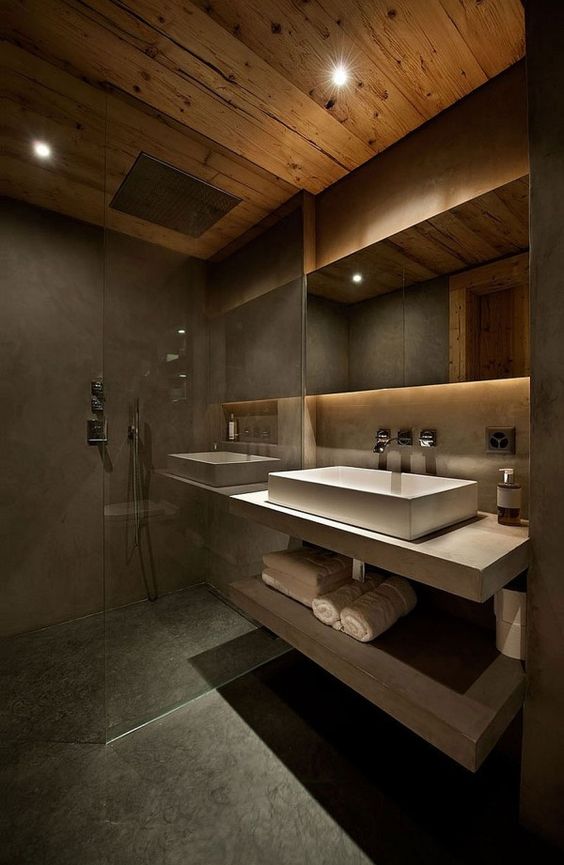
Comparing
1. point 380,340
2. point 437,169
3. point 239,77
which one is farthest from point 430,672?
point 239,77

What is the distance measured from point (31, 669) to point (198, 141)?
9.13ft

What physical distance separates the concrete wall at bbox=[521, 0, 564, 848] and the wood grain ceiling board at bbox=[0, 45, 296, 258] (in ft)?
4.39

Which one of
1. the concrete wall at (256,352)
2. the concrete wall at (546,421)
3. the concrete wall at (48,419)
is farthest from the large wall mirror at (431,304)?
the concrete wall at (48,419)

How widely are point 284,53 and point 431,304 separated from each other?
111 cm

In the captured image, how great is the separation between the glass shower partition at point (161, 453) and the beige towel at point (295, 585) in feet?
1.24

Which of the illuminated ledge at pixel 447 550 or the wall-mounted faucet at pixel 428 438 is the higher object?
the wall-mounted faucet at pixel 428 438

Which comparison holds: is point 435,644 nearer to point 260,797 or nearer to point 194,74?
point 260,797

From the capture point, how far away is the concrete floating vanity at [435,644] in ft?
3.32

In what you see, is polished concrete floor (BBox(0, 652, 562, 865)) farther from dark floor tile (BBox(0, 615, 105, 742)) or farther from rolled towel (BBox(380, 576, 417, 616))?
rolled towel (BBox(380, 576, 417, 616))

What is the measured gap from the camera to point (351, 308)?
80.9 inches

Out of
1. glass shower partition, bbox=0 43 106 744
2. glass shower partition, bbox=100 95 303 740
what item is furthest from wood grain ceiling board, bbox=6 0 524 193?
glass shower partition, bbox=0 43 106 744

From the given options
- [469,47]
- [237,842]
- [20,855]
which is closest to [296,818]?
[237,842]

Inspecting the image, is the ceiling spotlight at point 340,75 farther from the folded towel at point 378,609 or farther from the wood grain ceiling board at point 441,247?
the folded towel at point 378,609

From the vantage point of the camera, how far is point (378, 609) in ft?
4.71
